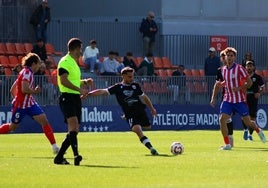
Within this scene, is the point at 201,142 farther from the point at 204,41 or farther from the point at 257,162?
the point at 204,41

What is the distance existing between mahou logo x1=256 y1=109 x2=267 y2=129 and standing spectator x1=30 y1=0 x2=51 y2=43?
8877mm

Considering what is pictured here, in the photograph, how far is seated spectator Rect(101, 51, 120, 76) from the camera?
39.0 meters

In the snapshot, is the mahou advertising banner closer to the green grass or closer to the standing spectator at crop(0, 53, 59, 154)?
the green grass

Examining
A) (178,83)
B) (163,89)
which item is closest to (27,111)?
(163,89)

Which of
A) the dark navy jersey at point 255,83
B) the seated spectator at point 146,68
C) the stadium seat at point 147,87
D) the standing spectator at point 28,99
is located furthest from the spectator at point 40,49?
the standing spectator at point 28,99

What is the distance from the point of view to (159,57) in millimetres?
43656

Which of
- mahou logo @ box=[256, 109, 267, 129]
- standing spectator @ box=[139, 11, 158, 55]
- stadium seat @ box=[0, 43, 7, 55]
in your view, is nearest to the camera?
mahou logo @ box=[256, 109, 267, 129]

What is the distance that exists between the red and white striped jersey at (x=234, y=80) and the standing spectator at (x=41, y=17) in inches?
638

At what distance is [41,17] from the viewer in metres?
39.9

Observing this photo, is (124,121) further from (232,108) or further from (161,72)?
(232,108)

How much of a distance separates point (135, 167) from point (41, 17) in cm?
2231

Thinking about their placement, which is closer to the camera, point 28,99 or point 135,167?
→ point 135,167

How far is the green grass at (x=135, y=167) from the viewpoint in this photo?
51.1ft

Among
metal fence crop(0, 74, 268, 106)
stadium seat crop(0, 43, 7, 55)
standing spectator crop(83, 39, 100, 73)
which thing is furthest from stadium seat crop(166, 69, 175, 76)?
stadium seat crop(0, 43, 7, 55)
